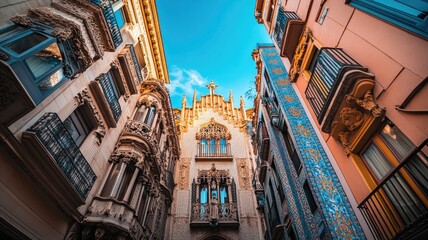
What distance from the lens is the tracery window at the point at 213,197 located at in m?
15.7

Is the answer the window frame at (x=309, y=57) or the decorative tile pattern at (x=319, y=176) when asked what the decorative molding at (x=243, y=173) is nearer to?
the decorative tile pattern at (x=319, y=176)

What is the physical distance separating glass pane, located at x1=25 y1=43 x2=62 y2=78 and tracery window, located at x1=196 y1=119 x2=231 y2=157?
15.3 metres

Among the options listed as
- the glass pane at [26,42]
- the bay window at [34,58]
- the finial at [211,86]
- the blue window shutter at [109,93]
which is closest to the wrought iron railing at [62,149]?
the bay window at [34,58]

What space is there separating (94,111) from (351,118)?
9.09 meters

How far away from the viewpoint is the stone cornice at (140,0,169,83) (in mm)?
15547

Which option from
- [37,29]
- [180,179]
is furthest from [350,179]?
[180,179]

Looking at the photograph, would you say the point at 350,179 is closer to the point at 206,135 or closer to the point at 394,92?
the point at 394,92

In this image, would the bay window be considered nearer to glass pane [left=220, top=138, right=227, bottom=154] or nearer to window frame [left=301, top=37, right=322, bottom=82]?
window frame [left=301, top=37, right=322, bottom=82]

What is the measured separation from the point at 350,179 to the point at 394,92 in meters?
2.53

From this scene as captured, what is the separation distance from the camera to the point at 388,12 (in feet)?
14.1

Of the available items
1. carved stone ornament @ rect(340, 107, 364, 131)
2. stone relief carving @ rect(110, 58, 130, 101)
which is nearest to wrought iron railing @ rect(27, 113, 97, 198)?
stone relief carving @ rect(110, 58, 130, 101)

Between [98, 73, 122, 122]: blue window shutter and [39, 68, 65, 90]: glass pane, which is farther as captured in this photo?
[98, 73, 122, 122]: blue window shutter

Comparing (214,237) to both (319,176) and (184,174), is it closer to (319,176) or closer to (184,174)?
(184,174)

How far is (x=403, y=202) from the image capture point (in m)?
3.74
